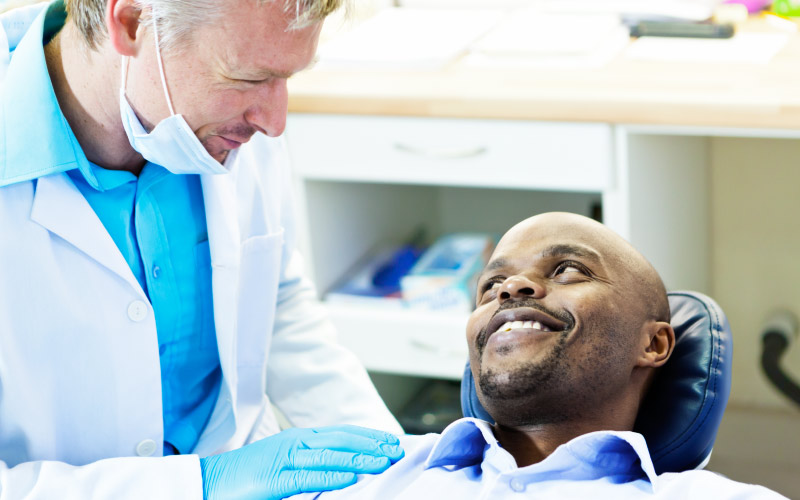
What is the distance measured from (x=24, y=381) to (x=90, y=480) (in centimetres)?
15

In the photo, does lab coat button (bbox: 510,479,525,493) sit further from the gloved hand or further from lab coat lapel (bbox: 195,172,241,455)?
lab coat lapel (bbox: 195,172,241,455)

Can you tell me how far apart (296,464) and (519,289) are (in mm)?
372

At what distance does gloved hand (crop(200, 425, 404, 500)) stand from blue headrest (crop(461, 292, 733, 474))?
0.18m

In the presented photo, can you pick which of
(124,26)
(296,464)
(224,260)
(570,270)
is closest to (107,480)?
(296,464)

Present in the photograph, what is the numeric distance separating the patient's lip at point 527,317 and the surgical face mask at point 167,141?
1.38ft

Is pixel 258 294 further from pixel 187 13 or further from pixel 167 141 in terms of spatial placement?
pixel 187 13

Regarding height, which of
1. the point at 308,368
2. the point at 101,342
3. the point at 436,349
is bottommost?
the point at 436,349

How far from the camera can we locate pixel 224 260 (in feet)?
4.94

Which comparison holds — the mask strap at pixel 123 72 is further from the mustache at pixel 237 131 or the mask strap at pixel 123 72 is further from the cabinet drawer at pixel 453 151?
the cabinet drawer at pixel 453 151

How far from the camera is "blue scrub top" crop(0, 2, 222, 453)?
1.34 meters

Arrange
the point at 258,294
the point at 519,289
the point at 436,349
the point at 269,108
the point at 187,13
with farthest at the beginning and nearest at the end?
the point at 436,349
the point at 258,294
the point at 519,289
the point at 269,108
the point at 187,13

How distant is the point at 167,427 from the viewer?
1.55m

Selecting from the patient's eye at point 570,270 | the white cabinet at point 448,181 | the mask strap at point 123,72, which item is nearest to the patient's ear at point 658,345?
the patient's eye at point 570,270

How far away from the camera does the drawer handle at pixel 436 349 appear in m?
2.10
